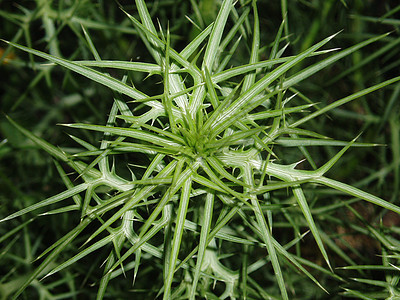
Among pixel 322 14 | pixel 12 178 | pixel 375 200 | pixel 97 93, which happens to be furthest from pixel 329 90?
pixel 12 178

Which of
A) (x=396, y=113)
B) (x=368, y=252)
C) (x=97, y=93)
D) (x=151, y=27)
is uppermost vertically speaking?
(x=151, y=27)

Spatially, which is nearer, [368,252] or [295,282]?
[295,282]

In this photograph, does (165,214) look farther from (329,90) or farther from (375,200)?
(329,90)

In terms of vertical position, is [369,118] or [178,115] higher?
[178,115]

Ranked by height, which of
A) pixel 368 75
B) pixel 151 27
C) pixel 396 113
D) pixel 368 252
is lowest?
pixel 368 252

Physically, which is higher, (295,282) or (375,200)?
(375,200)

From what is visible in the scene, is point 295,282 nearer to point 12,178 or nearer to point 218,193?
point 218,193

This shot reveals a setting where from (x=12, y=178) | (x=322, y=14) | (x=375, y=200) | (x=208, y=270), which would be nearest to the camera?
(x=375, y=200)

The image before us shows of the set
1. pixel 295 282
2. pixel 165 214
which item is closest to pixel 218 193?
pixel 165 214

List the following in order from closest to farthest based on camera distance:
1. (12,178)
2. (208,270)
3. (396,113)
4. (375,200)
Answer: (375,200) < (208,270) < (396,113) < (12,178)
